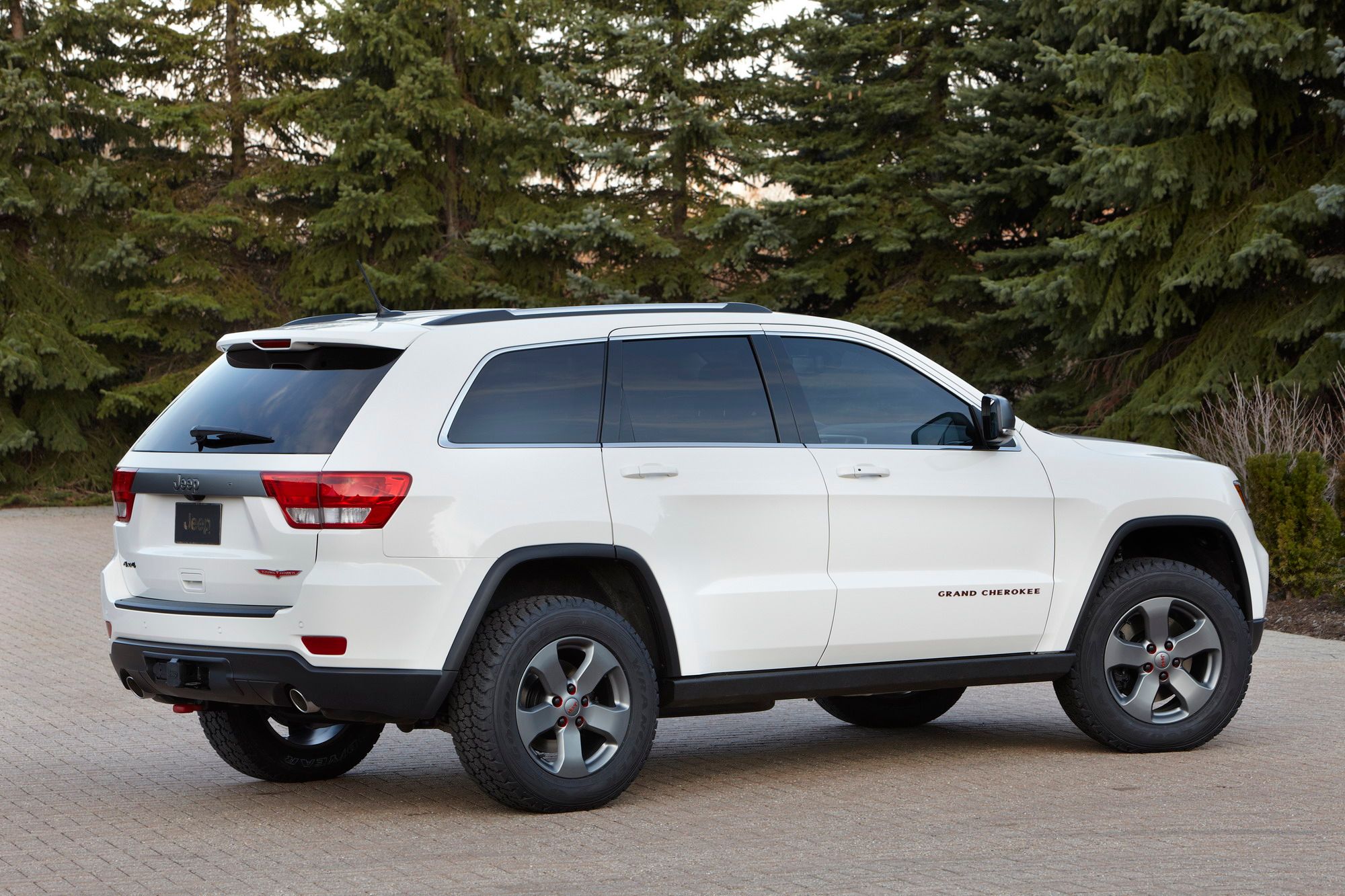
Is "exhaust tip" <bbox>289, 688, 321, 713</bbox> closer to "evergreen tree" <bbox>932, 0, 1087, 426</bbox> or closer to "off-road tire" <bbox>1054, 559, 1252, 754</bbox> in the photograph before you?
"off-road tire" <bbox>1054, 559, 1252, 754</bbox>

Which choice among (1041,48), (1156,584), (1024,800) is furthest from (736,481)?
(1041,48)

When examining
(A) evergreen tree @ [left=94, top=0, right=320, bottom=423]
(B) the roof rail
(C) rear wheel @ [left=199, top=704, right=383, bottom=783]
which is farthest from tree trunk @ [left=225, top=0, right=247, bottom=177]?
(B) the roof rail

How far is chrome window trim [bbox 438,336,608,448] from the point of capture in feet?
19.4

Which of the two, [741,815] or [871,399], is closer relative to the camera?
[741,815]

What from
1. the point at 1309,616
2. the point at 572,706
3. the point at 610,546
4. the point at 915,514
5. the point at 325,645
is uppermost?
the point at 915,514

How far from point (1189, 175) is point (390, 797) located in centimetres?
1571

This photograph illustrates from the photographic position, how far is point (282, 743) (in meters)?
7.05

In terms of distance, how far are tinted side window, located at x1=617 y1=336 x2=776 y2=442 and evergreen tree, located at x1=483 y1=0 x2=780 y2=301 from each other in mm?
19642

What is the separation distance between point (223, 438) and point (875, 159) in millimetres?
21278

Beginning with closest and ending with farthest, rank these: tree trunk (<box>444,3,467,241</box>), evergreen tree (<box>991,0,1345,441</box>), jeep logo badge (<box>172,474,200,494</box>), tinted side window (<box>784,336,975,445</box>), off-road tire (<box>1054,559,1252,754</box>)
Answer: 1. jeep logo badge (<box>172,474,200,494</box>)
2. tinted side window (<box>784,336,975,445</box>)
3. off-road tire (<box>1054,559,1252,754</box>)
4. evergreen tree (<box>991,0,1345,441</box>)
5. tree trunk (<box>444,3,467,241</box>)

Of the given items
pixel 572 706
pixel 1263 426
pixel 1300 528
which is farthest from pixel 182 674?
pixel 1263 426

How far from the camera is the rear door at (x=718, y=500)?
6.23 meters

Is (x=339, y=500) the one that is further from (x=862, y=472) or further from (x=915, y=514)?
(x=915, y=514)

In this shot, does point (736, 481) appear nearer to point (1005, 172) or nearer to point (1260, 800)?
point (1260, 800)
